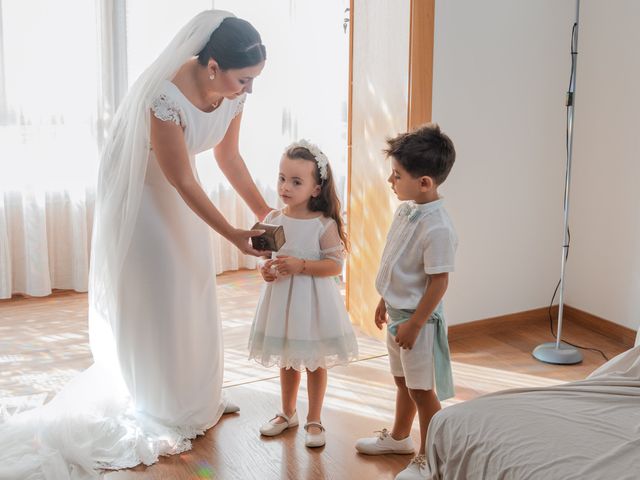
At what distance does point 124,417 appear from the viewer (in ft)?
9.18

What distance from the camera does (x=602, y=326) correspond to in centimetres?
396

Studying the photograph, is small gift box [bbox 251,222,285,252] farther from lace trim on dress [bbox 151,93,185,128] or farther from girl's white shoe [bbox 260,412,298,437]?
girl's white shoe [bbox 260,412,298,437]

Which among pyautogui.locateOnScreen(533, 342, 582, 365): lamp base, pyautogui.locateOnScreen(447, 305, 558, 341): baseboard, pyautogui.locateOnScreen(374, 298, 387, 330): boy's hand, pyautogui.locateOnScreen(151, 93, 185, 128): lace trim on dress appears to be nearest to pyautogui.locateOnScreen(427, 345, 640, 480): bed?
pyautogui.locateOnScreen(374, 298, 387, 330): boy's hand

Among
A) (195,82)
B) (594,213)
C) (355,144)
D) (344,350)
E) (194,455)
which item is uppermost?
(195,82)

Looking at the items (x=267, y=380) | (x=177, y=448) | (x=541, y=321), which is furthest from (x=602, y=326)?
(x=177, y=448)

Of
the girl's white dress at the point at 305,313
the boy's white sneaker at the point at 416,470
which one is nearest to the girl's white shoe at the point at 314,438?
the girl's white dress at the point at 305,313

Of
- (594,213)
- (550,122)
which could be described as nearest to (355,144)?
(550,122)

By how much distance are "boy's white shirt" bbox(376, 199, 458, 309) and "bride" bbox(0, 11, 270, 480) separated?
486mm

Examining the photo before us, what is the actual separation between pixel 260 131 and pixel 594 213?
2.29 m

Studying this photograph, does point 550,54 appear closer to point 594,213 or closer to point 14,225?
point 594,213

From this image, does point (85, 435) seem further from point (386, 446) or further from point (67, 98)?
point (67, 98)

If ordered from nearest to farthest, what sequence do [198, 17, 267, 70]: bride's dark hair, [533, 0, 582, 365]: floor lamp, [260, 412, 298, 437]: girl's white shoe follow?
1. [198, 17, 267, 70]: bride's dark hair
2. [260, 412, 298, 437]: girl's white shoe
3. [533, 0, 582, 365]: floor lamp

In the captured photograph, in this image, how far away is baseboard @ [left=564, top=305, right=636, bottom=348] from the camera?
12.5 feet

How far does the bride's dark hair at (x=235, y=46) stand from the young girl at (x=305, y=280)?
1.09ft
